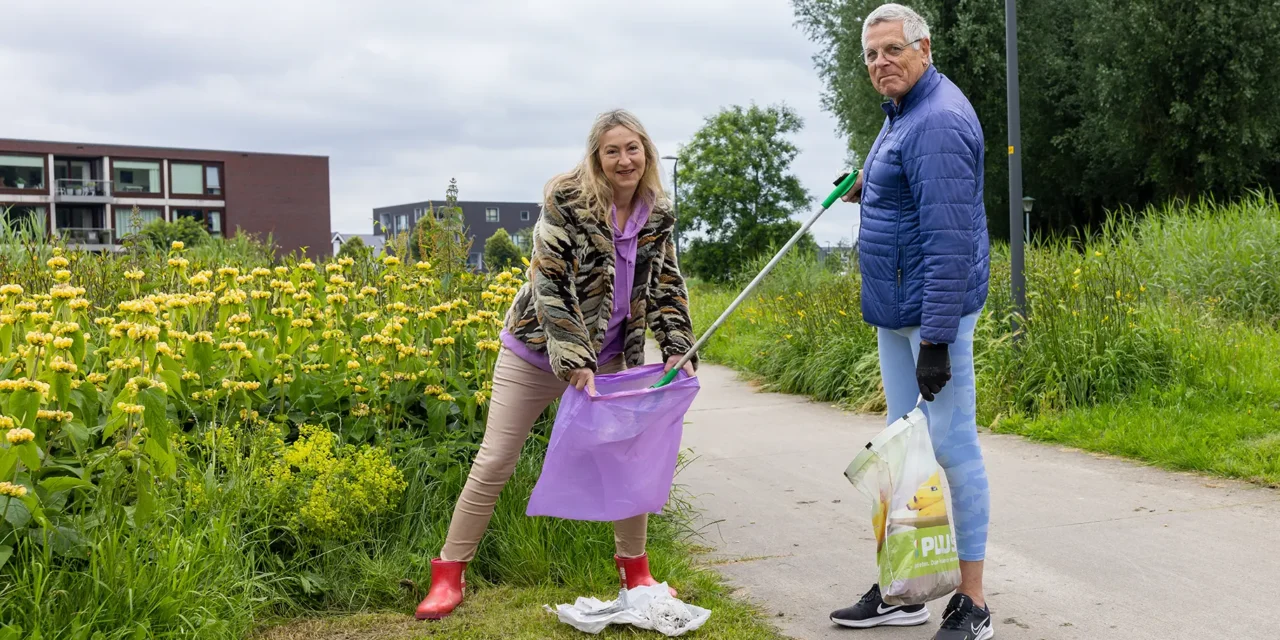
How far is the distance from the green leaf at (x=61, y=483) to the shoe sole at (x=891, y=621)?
250 centimetres

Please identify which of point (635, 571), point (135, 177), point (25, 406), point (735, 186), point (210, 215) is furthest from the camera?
point (210, 215)

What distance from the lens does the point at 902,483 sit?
3277 mm

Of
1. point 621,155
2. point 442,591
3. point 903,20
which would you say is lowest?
point 442,591

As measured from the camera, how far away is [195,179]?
238 feet

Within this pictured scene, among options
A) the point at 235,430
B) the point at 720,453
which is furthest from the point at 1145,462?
the point at 235,430

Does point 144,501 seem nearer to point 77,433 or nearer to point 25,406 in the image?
point 77,433

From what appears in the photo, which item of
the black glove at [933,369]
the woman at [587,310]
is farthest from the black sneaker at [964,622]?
the woman at [587,310]

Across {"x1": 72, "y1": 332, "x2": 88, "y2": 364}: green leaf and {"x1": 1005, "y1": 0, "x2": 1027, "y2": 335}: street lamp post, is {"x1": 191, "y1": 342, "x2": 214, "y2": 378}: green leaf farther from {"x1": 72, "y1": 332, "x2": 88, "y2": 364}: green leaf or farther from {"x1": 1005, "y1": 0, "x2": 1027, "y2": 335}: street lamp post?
{"x1": 1005, "y1": 0, "x2": 1027, "y2": 335}: street lamp post

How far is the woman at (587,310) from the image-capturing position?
3.47m

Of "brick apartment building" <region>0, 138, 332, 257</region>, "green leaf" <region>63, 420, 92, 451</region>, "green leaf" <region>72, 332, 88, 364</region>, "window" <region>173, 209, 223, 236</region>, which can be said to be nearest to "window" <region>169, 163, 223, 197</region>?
"brick apartment building" <region>0, 138, 332, 257</region>

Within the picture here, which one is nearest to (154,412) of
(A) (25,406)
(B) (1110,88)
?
(A) (25,406)

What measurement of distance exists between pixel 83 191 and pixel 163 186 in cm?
489

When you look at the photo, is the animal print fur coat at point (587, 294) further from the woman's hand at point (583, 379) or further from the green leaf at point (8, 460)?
the green leaf at point (8, 460)

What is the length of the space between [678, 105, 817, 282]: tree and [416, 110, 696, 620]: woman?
3453 cm
